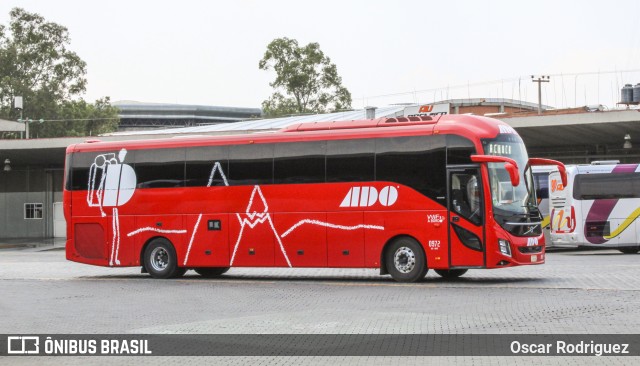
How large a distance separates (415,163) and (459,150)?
0.93 metres

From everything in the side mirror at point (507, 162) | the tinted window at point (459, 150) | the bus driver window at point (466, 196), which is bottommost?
the bus driver window at point (466, 196)

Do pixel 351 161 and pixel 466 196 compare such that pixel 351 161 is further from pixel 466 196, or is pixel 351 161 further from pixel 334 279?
pixel 334 279

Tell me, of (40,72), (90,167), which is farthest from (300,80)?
(90,167)

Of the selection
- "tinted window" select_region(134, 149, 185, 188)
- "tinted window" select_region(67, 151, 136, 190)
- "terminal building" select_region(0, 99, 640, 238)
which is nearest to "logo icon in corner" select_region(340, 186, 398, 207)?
"tinted window" select_region(134, 149, 185, 188)

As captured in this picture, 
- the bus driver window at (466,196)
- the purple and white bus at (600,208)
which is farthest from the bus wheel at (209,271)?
the purple and white bus at (600,208)

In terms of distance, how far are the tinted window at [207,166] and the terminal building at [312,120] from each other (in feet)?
60.7

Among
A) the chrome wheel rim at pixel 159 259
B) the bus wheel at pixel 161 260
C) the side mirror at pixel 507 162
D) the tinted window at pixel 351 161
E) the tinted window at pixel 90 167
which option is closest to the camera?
the side mirror at pixel 507 162

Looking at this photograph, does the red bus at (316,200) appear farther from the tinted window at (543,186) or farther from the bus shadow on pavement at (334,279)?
the tinted window at (543,186)

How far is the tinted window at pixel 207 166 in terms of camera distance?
76.0ft

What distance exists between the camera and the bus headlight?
20.0 meters

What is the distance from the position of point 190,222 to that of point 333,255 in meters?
3.69

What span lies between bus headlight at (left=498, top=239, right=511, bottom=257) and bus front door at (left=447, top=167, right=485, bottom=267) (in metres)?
0.35

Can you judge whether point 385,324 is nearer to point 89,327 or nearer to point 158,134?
point 89,327

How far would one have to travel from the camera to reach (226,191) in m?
23.1
